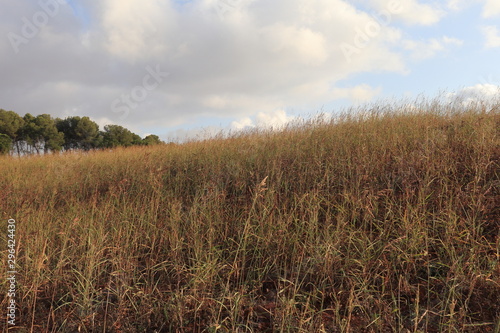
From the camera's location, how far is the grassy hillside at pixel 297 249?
7.47ft

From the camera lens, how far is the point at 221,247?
3.31 metres

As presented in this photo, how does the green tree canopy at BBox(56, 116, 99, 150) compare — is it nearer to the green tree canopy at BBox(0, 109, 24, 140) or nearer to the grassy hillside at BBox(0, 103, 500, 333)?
the green tree canopy at BBox(0, 109, 24, 140)

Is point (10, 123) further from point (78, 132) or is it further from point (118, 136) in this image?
point (118, 136)

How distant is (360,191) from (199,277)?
80.8 inches

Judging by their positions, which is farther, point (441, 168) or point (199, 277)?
point (441, 168)

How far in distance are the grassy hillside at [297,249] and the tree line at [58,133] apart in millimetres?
18457

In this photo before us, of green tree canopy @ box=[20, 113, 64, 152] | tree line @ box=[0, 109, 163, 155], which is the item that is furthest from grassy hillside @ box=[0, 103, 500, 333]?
green tree canopy @ box=[20, 113, 64, 152]

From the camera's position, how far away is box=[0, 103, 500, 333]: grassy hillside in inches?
89.7

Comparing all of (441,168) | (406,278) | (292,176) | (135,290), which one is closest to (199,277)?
(135,290)

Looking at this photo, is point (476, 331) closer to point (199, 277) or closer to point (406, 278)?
point (406, 278)

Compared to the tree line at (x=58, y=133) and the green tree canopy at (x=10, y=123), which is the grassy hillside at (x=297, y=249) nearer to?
the tree line at (x=58, y=133)

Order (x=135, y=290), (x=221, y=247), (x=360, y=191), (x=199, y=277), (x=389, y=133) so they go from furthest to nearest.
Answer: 1. (x=389, y=133)
2. (x=360, y=191)
3. (x=221, y=247)
4. (x=135, y=290)
5. (x=199, y=277)

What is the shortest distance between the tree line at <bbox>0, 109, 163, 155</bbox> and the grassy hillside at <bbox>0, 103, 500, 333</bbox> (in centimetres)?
1846

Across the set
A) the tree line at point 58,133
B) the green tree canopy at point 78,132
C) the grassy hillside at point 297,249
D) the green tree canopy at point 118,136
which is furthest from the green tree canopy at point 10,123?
the grassy hillside at point 297,249
